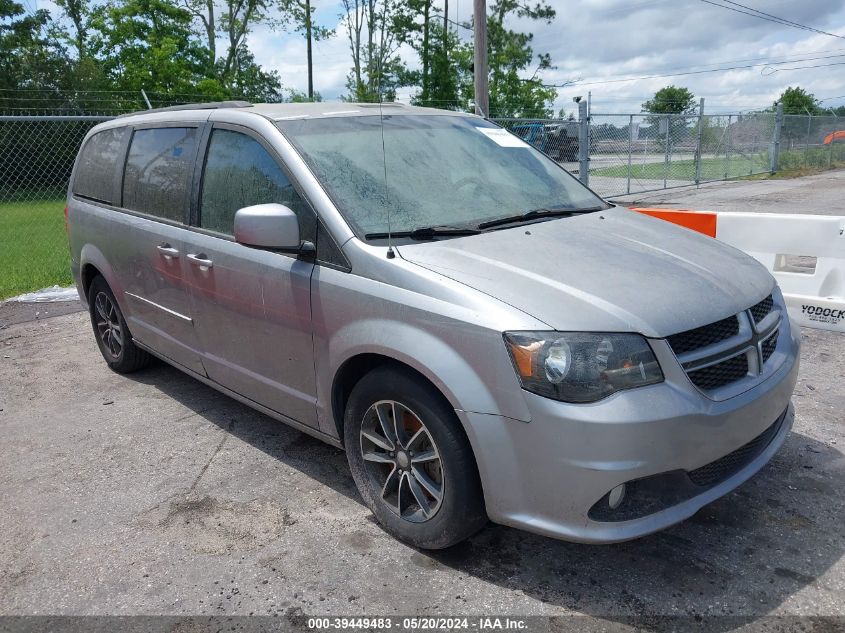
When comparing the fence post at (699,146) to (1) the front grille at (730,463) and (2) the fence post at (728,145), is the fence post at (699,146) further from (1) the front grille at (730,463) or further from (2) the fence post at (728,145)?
(1) the front grille at (730,463)

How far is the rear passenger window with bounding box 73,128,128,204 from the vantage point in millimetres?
4886

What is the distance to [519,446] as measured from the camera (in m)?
2.46

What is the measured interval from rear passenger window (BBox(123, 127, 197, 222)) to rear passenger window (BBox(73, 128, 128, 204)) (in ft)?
0.84

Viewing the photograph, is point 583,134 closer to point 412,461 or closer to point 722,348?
point 722,348

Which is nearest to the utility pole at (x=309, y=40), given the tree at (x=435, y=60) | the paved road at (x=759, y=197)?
the tree at (x=435, y=60)

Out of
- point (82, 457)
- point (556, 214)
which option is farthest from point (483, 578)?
point (82, 457)

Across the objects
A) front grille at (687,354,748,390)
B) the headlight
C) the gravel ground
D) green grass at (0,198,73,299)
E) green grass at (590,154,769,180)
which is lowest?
the gravel ground

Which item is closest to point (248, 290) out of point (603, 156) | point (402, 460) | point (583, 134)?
point (402, 460)

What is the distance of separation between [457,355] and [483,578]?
0.92 m

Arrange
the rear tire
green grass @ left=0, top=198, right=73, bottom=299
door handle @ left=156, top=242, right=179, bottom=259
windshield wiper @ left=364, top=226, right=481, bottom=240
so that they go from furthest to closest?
green grass @ left=0, top=198, right=73, bottom=299, the rear tire, door handle @ left=156, top=242, right=179, bottom=259, windshield wiper @ left=364, top=226, right=481, bottom=240

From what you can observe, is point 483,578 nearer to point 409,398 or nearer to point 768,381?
point 409,398

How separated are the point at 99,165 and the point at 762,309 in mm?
4421

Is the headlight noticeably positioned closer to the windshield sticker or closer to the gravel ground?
the gravel ground

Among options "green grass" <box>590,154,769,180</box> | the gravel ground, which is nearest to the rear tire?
the gravel ground
